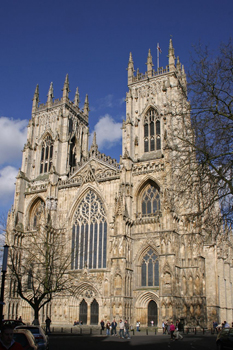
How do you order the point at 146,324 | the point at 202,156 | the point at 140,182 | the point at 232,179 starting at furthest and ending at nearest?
the point at 140,182, the point at 146,324, the point at 202,156, the point at 232,179

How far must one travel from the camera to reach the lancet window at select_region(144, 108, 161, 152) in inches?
1495

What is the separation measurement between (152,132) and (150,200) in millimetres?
7695

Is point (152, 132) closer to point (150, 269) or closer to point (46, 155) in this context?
point (46, 155)

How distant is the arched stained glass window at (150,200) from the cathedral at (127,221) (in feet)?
0.33

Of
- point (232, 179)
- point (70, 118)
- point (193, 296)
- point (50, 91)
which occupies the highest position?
point (50, 91)

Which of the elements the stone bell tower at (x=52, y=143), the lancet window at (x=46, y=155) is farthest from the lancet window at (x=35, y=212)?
the lancet window at (x=46, y=155)

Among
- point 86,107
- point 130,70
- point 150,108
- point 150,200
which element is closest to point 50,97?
point 86,107

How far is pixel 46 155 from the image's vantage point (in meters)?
44.7

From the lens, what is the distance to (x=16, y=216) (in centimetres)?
4038

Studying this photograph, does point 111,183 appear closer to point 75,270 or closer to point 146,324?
point 75,270

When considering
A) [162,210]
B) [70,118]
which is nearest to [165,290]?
[162,210]

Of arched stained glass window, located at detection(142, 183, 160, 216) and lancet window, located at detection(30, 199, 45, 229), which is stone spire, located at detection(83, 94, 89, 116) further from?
arched stained glass window, located at detection(142, 183, 160, 216)

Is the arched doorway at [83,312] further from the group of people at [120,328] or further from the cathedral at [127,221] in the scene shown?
the group of people at [120,328]

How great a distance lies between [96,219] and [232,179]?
81.7ft
